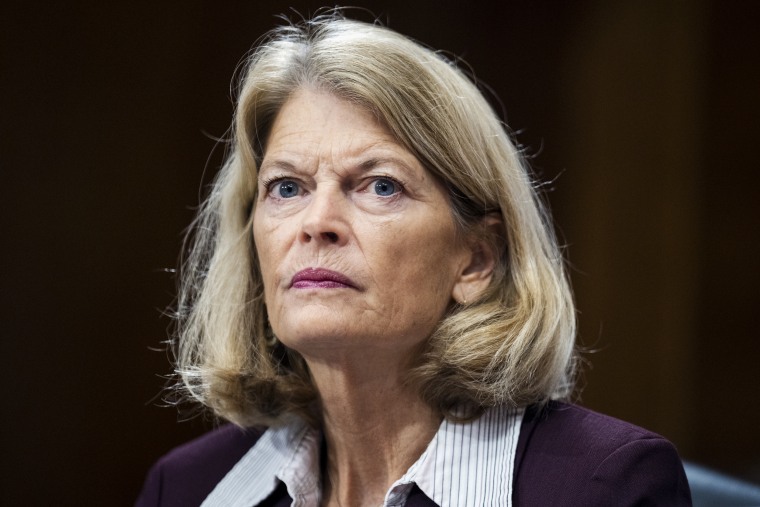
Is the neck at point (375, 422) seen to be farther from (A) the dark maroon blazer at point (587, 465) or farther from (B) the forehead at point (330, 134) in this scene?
(B) the forehead at point (330, 134)

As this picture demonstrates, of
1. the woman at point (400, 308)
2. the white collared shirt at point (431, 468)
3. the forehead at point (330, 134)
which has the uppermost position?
the forehead at point (330, 134)

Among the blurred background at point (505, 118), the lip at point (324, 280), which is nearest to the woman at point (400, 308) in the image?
the lip at point (324, 280)

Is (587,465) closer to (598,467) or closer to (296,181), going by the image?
(598,467)

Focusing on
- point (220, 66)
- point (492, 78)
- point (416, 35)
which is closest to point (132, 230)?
point (220, 66)

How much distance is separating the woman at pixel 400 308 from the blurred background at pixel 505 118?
0.94m

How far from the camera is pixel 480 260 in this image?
72.7 inches

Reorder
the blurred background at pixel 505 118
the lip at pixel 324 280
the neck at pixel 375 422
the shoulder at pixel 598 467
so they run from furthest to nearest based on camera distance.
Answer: the blurred background at pixel 505 118, the neck at pixel 375 422, the lip at pixel 324 280, the shoulder at pixel 598 467

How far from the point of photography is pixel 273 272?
176 centimetres

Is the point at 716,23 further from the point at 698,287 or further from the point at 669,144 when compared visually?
the point at 698,287

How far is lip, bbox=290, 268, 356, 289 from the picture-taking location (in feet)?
5.41

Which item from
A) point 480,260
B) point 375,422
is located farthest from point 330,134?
point 375,422

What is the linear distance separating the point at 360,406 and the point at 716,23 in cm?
203

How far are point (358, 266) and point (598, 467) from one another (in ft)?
1.75

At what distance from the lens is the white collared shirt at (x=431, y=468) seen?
166 cm
